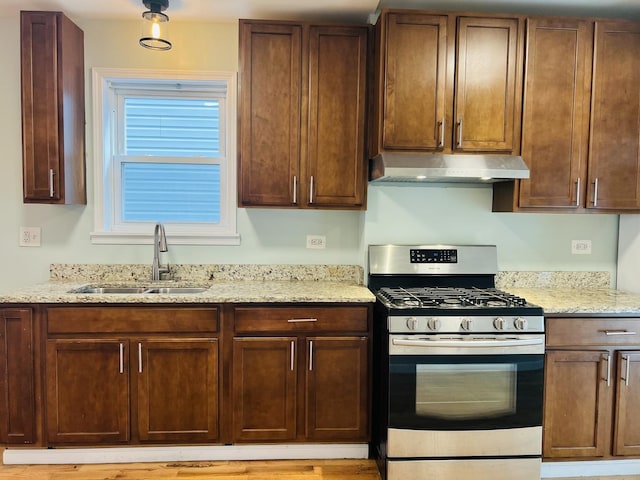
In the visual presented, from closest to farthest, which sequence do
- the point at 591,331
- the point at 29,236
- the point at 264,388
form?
1. the point at 591,331
2. the point at 264,388
3. the point at 29,236

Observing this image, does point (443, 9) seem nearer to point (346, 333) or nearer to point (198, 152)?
point (198, 152)

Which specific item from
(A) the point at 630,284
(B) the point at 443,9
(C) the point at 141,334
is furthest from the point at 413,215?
(C) the point at 141,334

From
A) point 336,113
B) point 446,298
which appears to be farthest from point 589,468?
point 336,113

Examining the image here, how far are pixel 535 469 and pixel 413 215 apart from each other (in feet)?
4.89

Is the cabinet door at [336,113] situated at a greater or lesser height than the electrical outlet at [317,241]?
greater

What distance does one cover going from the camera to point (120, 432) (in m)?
2.31

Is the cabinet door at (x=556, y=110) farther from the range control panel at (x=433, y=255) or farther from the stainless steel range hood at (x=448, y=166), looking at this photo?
the range control panel at (x=433, y=255)

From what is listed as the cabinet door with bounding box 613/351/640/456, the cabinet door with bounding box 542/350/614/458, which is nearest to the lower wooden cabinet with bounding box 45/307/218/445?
the cabinet door with bounding box 542/350/614/458

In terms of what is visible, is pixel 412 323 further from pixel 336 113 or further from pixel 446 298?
pixel 336 113

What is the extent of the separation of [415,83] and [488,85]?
412 millimetres

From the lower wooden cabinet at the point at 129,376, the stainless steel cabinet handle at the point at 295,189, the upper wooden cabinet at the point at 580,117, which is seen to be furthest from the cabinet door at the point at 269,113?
the upper wooden cabinet at the point at 580,117

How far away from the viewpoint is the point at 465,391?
7.10 feet

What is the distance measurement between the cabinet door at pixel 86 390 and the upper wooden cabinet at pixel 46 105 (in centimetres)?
89

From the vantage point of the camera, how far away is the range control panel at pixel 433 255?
266 centimetres
